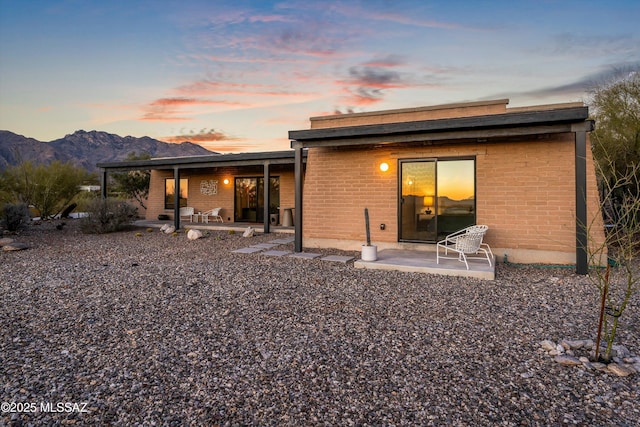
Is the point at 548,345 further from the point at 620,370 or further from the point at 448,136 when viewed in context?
the point at 448,136

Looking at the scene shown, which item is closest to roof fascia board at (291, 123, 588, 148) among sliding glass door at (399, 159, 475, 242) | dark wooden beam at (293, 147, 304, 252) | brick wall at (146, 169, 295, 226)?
dark wooden beam at (293, 147, 304, 252)

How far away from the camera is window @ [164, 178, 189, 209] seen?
1641 cm

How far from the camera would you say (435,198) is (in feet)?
25.5

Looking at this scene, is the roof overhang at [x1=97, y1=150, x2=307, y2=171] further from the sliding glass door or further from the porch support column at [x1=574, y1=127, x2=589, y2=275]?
the porch support column at [x1=574, y1=127, x2=589, y2=275]

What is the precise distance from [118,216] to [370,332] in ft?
40.3

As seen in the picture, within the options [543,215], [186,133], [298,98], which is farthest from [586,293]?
[186,133]

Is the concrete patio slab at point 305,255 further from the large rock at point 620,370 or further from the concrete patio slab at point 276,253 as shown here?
the large rock at point 620,370

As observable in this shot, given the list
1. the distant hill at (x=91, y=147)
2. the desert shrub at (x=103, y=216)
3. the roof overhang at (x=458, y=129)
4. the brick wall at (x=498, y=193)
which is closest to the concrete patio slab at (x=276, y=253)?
the brick wall at (x=498, y=193)

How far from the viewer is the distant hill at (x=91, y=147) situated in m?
76.3

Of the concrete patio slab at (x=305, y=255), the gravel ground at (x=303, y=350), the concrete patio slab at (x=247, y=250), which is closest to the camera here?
the gravel ground at (x=303, y=350)

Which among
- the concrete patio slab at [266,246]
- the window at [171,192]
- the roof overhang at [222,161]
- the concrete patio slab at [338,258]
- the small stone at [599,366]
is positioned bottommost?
the small stone at [599,366]

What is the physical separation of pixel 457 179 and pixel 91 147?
102 metres

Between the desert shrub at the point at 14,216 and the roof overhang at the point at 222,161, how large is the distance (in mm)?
3569

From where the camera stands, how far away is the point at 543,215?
6.86 meters
